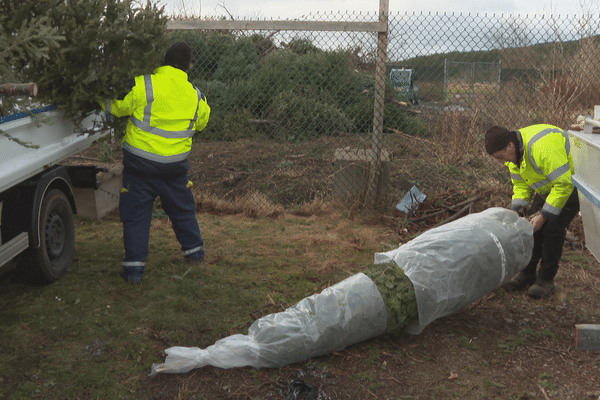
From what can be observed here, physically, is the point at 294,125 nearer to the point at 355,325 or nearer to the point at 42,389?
the point at 355,325

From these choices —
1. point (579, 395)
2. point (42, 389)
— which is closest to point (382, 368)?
point (579, 395)

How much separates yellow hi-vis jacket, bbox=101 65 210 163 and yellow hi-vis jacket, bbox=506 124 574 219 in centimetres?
264

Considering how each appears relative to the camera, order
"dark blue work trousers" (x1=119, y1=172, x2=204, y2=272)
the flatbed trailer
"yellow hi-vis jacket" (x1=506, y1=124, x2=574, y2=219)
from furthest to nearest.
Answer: "dark blue work trousers" (x1=119, y1=172, x2=204, y2=272), "yellow hi-vis jacket" (x1=506, y1=124, x2=574, y2=219), the flatbed trailer

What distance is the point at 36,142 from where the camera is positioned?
12.1 ft

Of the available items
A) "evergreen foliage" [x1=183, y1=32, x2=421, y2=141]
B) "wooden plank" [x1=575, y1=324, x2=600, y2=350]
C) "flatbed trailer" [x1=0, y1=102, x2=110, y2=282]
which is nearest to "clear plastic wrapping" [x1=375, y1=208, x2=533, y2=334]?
"wooden plank" [x1=575, y1=324, x2=600, y2=350]

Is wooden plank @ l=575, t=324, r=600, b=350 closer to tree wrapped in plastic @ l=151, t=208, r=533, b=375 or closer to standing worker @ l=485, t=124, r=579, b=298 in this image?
tree wrapped in plastic @ l=151, t=208, r=533, b=375

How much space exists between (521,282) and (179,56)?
3447 mm

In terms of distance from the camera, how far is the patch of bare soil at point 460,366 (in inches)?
116

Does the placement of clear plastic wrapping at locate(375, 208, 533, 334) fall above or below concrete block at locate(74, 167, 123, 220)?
above

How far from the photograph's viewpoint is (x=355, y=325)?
10.6ft

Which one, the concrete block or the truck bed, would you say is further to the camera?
the concrete block

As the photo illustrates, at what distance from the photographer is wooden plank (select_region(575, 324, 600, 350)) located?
11.1 ft

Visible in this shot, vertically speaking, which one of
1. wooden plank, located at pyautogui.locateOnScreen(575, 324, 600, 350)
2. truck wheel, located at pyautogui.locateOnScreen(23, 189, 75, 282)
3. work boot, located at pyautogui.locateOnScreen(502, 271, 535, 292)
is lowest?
work boot, located at pyautogui.locateOnScreen(502, 271, 535, 292)

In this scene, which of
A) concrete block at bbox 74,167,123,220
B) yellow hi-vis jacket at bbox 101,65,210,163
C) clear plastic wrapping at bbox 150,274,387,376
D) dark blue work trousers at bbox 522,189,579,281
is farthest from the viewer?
concrete block at bbox 74,167,123,220
